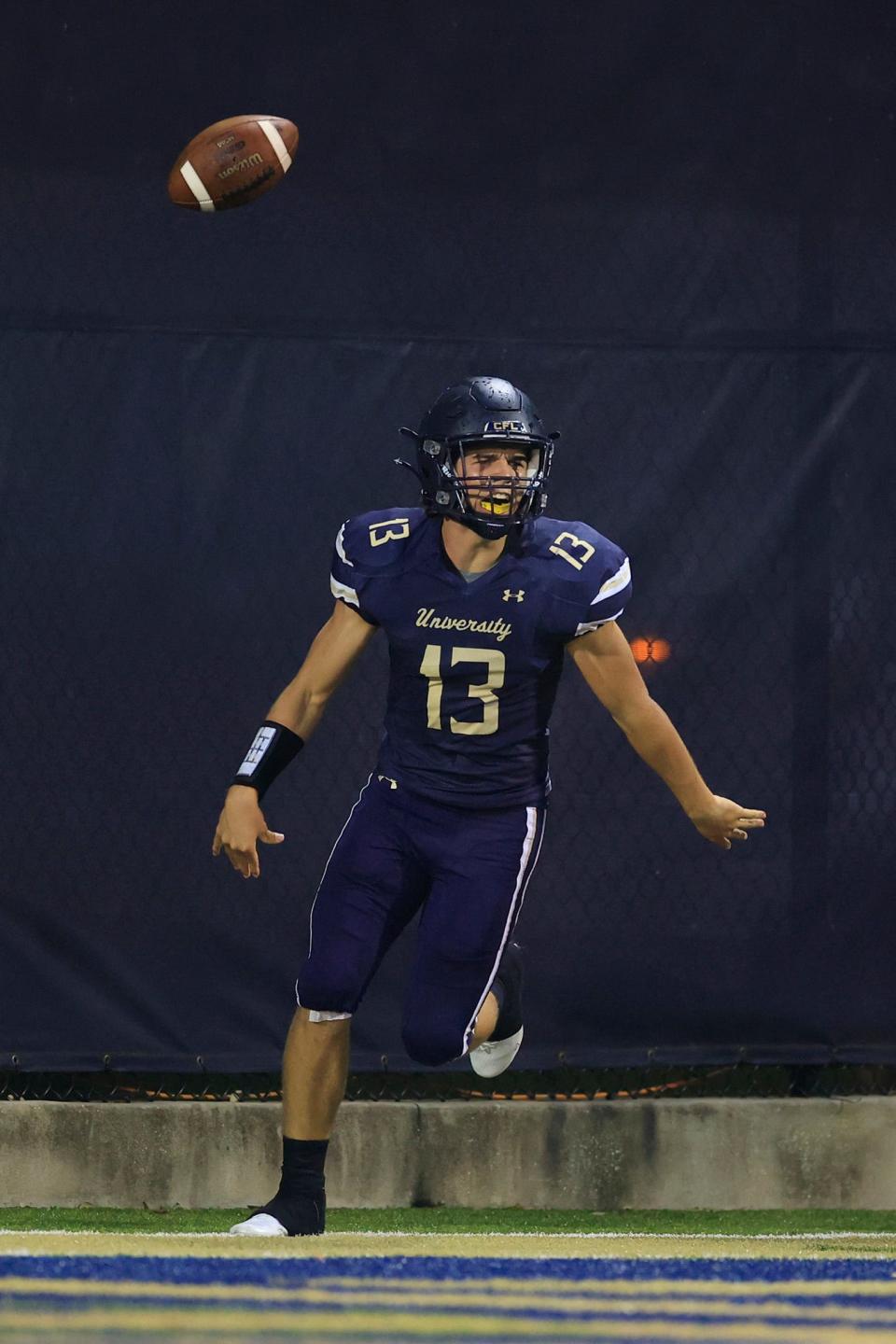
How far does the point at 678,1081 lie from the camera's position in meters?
6.84

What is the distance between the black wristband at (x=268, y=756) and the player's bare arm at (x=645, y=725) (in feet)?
2.33

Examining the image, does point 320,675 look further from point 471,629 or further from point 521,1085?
point 521,1085

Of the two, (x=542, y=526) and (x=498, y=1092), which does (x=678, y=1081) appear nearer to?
(x=498, y=1092)

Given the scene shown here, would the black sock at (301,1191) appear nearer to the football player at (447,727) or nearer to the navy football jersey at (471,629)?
the football player at (447,727)

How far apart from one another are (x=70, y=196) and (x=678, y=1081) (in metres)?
3.17

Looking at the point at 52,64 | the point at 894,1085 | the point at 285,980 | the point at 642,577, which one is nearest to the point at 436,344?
the point at 642,577

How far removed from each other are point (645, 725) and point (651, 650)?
52.6 inches

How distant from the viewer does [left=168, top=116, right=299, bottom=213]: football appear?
236 inches

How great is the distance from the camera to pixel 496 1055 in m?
5.97

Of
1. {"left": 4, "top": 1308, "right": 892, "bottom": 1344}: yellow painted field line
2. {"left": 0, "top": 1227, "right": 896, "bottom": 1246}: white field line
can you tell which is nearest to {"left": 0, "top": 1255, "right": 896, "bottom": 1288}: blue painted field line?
{"left": 4, "top": 1308, "right": 892, "bottom": 1344}: yellow painted field line

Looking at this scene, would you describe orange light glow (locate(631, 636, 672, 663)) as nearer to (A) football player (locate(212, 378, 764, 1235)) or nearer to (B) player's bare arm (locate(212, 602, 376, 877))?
(A) football player (locate(212, 378, 764, 1235))

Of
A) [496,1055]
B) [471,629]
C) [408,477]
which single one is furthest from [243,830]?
[408,477]

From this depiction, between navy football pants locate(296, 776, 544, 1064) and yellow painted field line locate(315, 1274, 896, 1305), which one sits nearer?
yellow painted field line locate(315, 1274, 896, 1305)

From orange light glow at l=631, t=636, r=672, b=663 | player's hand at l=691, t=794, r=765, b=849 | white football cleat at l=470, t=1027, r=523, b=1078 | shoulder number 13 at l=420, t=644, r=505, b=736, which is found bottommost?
white football cleat at l=470, t=1027, r=523, b=1078
